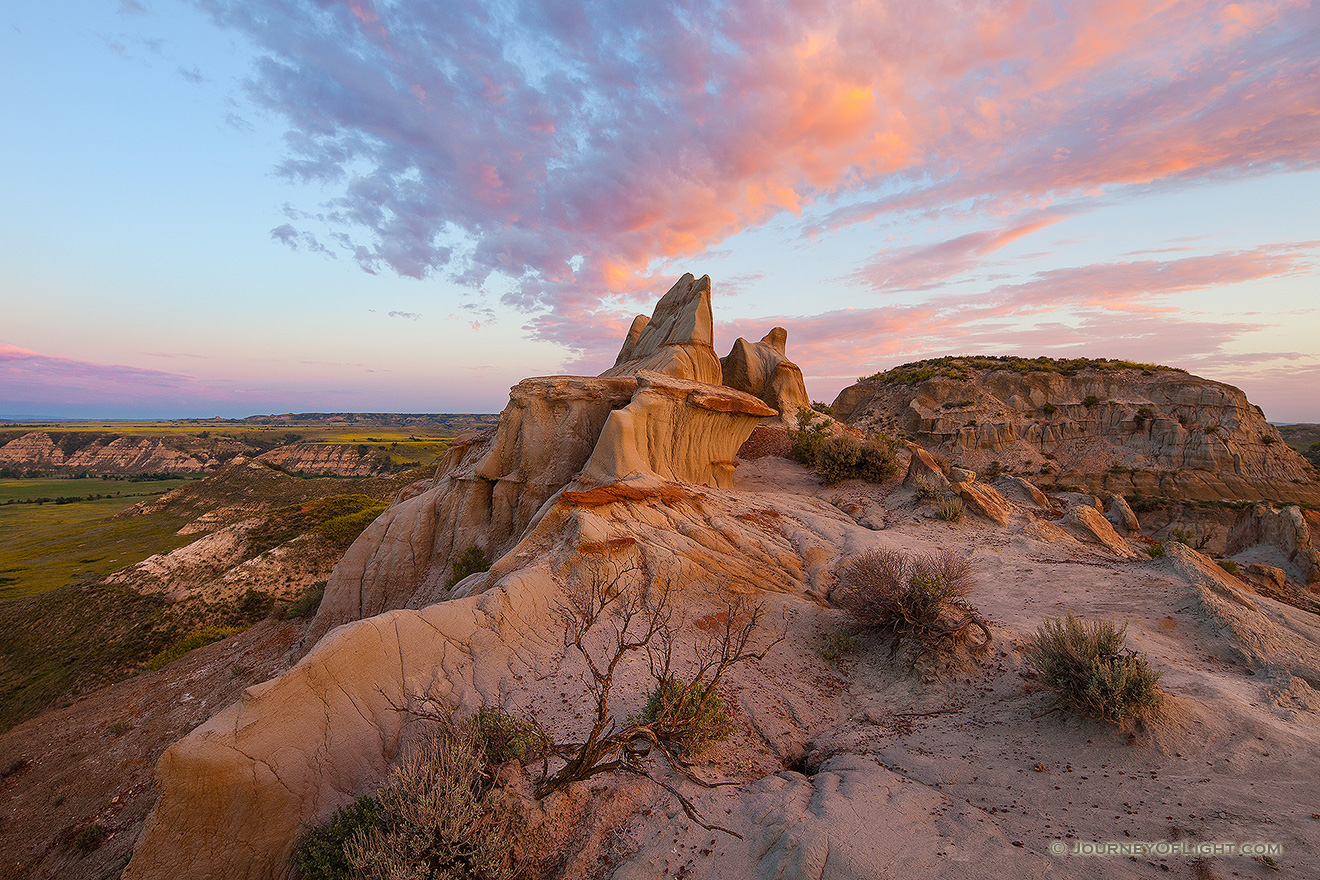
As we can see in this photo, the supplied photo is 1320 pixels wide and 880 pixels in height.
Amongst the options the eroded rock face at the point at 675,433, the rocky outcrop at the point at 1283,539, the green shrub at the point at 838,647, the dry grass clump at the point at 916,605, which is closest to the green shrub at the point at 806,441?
the eroded rock face at the point at 675,433

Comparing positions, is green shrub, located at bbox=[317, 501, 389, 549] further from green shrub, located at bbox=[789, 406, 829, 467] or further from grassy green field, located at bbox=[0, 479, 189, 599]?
green shrub, located at bbox=[789, 406, 829, 467]

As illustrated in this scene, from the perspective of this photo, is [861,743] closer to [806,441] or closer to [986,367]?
[806,441]

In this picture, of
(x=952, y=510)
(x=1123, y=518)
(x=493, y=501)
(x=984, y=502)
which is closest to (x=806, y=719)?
(x=952, y=510)

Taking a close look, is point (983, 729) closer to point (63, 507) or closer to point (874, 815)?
point (874, 815)

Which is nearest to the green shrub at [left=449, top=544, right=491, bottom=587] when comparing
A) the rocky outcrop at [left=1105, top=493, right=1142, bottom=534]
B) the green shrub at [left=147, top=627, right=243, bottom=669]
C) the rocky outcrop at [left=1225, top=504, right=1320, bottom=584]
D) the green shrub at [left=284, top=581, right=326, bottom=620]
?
the green shrub at [left=284, top=581, right=326, bottom=620]

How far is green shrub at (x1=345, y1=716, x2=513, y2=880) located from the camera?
447cm

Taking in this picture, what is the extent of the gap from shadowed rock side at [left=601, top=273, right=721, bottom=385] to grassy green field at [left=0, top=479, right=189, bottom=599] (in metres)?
35.1

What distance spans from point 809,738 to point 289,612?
21.6m

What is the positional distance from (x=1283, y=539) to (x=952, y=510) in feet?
48.4

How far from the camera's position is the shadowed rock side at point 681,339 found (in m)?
20.0

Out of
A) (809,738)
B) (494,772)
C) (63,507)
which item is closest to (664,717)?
(494,772)

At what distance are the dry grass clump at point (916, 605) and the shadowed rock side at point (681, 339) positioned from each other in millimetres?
11117

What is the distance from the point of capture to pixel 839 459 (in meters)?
20.1

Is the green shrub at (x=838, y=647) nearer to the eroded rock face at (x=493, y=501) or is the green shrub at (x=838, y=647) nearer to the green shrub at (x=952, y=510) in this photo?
the green shrub at (x=952, y=510)
